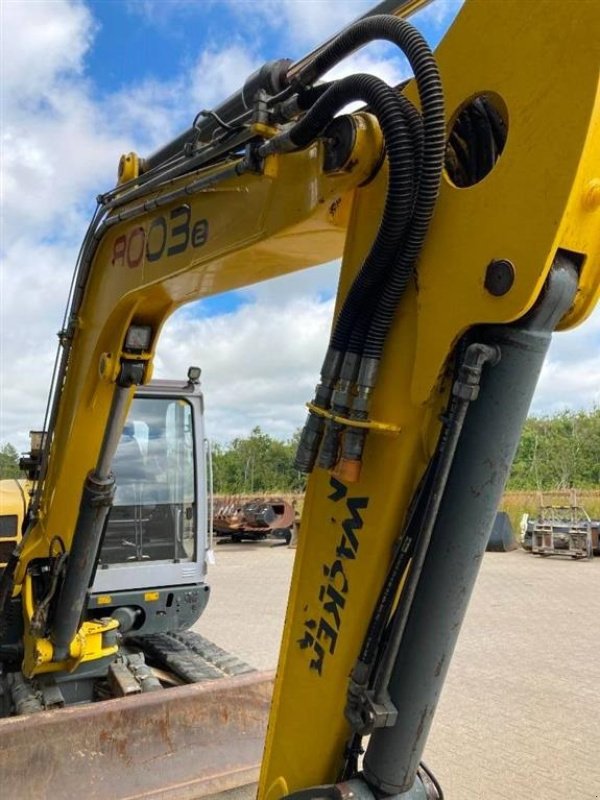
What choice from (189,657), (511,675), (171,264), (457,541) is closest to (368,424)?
(457,541)

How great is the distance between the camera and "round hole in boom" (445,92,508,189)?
1774 mm

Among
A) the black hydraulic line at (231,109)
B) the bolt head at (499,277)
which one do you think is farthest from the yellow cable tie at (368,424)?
the black hydraulic line at (231,109)

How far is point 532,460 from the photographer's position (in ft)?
122

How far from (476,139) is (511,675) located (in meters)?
6.57

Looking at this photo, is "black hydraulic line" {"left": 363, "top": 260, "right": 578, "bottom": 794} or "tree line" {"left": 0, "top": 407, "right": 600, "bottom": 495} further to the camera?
"tree line" {"left": 0, "top": 407, "right": 600, "bottom": 495}

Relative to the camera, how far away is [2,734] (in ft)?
11.5

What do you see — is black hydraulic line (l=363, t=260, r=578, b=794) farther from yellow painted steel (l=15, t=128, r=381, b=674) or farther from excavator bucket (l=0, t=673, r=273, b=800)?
excavator bucket (l=0, t=673, r=273, b=800)

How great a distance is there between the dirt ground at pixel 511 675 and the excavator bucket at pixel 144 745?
1.47 meters

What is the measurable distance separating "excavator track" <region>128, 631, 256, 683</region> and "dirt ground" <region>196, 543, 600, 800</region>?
1.47m

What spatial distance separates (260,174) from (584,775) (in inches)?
174

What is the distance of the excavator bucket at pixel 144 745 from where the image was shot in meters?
3.54

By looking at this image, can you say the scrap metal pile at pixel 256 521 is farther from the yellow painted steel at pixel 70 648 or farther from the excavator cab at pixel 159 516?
the yellow painted steel at pixel 70 648

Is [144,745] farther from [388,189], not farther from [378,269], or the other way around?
[388,189]

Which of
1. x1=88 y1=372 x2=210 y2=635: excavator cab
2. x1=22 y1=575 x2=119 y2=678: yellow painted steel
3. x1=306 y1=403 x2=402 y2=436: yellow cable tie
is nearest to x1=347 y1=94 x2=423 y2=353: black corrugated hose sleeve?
x1=306 y1=403 x2=402 y2=436: yellow cable tie
